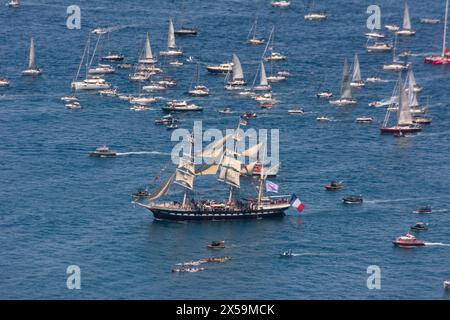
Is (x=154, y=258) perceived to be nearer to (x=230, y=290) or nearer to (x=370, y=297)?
(x=230, y=290)
